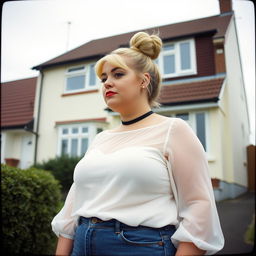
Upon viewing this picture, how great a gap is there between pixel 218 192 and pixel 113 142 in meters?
6.16

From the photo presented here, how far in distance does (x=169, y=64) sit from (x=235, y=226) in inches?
233

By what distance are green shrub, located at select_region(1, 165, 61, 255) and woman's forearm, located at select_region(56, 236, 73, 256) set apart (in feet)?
5.86

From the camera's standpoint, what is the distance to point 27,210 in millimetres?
3057

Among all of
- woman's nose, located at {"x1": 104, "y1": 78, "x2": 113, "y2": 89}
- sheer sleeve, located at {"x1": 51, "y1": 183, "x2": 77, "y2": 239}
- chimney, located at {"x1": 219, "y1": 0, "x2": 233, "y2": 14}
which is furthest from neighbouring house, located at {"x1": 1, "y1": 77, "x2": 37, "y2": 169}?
woman's nose, located at {"x1": 104, "y1": 78, "x2": 113, "y2": 89}

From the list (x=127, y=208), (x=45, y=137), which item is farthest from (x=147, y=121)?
(x=45, y=137)

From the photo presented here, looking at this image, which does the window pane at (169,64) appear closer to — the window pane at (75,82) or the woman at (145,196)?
the window pane at (75,82)

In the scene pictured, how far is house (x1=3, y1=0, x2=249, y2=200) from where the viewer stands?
7.56 meters

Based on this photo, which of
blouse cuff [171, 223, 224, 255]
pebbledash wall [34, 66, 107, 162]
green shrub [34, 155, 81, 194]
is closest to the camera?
blouse cuff [171, 223, 224, 255]

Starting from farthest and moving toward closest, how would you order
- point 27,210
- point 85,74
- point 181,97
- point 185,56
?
point 85,74, point 185,56, point 181,97, point 27,210

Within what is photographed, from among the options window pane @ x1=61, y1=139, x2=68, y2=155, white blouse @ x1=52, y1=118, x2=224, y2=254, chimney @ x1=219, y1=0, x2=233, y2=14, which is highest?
chimney @ x1=219, y1=0, x2=233, y2=14

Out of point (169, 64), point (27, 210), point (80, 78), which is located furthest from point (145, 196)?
point (80, 78)

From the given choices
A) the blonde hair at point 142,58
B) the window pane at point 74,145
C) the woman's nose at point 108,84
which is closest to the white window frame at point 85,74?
the window pane at point 74,145

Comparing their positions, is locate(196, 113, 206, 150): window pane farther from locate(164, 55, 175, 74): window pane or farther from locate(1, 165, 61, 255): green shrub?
locate(1, 165, 61, 255): green shrub

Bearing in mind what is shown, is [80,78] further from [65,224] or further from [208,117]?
[65,224]
